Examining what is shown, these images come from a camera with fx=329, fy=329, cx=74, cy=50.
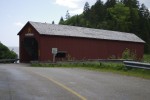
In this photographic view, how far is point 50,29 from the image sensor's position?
40.4 metres

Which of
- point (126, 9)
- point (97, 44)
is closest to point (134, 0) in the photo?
point (126, 9)

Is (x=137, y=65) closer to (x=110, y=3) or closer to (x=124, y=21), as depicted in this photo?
(x=124, y=21)

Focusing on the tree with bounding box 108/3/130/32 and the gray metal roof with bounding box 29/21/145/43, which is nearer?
the gray metal roof with bounding box 29/21/145/43

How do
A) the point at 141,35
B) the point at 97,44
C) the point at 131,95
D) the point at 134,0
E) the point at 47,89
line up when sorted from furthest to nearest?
1. the point at 134,0
2. the point at 141,35
3. the point at 97,44
4. the point at 47,89
5. the point at 131,95

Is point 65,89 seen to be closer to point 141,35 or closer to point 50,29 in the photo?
point 50,29

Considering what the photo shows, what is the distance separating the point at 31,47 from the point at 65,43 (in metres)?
5.45

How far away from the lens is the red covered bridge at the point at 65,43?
38844mm

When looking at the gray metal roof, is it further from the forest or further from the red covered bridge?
the forest

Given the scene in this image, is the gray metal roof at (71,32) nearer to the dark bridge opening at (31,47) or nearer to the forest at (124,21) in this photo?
the dark bridge opening at (31,47)

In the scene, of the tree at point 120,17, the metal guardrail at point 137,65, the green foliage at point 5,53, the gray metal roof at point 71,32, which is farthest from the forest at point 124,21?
the metal guardrail at point 137,65

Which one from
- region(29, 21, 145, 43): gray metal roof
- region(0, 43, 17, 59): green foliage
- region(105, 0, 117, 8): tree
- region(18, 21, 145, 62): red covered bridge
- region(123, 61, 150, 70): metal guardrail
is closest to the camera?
region(123, 61, 150, 70): metal guardrail

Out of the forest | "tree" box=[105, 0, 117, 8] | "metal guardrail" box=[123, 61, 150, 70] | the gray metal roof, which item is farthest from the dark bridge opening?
"tree" box=[105, 0, 117, 8]

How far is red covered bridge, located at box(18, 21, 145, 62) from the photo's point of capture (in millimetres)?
38844

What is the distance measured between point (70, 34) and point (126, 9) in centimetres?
5808
